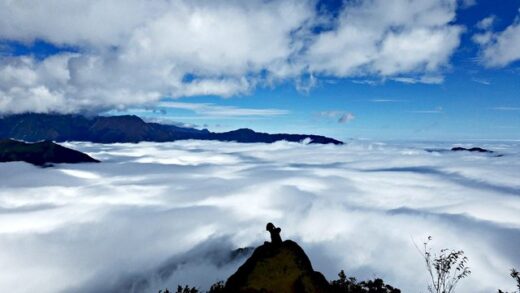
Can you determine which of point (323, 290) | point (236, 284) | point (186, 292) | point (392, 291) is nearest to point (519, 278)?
point (392, 291)

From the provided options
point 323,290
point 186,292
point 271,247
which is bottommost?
point 186,292

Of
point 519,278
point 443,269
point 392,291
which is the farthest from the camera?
point 443,269

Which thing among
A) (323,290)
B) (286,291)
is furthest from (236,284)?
(323,290)

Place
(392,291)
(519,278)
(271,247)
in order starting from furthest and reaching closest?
1. (392,291)
2. (519,278)
3. (271,247)

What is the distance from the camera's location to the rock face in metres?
26.6

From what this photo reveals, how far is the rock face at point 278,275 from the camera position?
26.6 metres

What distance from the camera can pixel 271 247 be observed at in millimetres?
28719

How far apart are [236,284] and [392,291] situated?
26613 millimetres

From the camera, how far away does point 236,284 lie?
26.8 metres

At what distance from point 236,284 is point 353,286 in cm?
2822

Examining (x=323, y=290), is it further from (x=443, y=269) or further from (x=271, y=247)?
(x=443, y=269)

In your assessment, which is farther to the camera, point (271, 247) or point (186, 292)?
point (186, 292)

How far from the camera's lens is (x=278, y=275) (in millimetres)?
27062

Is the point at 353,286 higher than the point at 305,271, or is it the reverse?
the point at 305,271
